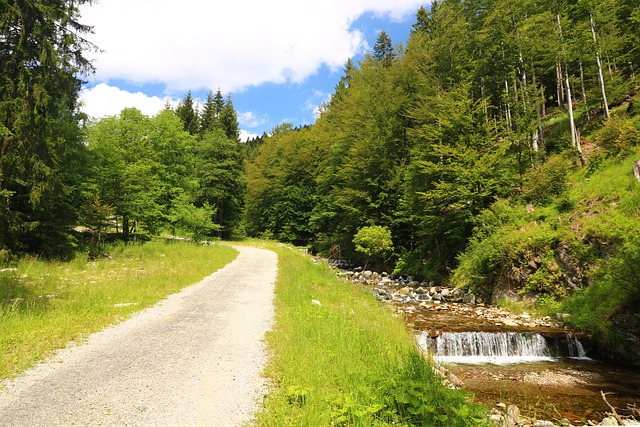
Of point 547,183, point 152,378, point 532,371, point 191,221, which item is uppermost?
point 547,183

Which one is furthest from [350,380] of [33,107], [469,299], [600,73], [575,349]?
[600,73]

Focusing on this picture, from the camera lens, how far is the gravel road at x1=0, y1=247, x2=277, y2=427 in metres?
4.11

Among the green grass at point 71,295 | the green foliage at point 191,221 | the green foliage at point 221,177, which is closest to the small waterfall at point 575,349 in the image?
the green grass at point 71,295

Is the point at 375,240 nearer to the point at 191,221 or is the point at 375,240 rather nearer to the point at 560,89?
the point at 191,221

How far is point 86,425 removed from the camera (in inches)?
151

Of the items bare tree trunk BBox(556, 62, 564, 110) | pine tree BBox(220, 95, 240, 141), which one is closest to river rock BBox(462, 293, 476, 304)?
bare tree trunk BBox(556, 62, 564, 110)

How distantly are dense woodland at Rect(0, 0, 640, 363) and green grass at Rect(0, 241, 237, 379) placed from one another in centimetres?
310

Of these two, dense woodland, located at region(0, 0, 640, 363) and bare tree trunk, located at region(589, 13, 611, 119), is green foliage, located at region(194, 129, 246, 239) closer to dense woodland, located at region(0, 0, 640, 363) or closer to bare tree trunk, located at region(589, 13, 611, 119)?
dense woodland, located at region(0, 0, 640, 363)

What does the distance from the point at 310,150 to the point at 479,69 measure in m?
30.7

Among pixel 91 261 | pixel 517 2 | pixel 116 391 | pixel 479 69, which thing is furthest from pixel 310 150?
pixel 116 391

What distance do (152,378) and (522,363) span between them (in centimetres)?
1088

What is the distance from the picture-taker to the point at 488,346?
37.1ft

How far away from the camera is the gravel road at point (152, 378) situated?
13.5 feet

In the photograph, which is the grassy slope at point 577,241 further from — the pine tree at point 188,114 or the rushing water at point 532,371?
the pine tree at point 188,114
